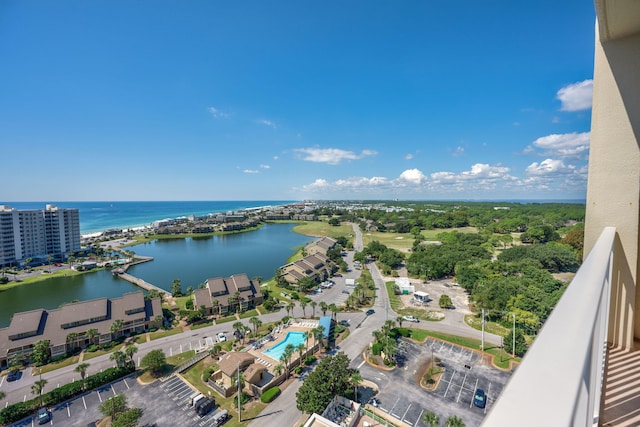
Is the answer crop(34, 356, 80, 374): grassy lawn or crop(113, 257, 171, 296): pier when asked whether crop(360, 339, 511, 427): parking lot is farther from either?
crop(113, 257, 171, 296): pier

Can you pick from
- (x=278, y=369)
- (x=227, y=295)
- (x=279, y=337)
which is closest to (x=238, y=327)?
(x=279, y=337)

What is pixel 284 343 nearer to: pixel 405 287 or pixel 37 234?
pixel 405 287

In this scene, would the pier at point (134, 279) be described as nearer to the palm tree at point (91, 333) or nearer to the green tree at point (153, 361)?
the palm tree at point (91, 333)

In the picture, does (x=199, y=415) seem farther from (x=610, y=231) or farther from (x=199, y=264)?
(x=199, y=264)

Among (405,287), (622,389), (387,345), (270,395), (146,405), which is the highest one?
(622,389)

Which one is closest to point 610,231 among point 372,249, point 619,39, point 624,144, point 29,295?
point 624,144

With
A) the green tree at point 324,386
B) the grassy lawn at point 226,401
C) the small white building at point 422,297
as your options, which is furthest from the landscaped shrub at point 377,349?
the small white building at point 422,297
